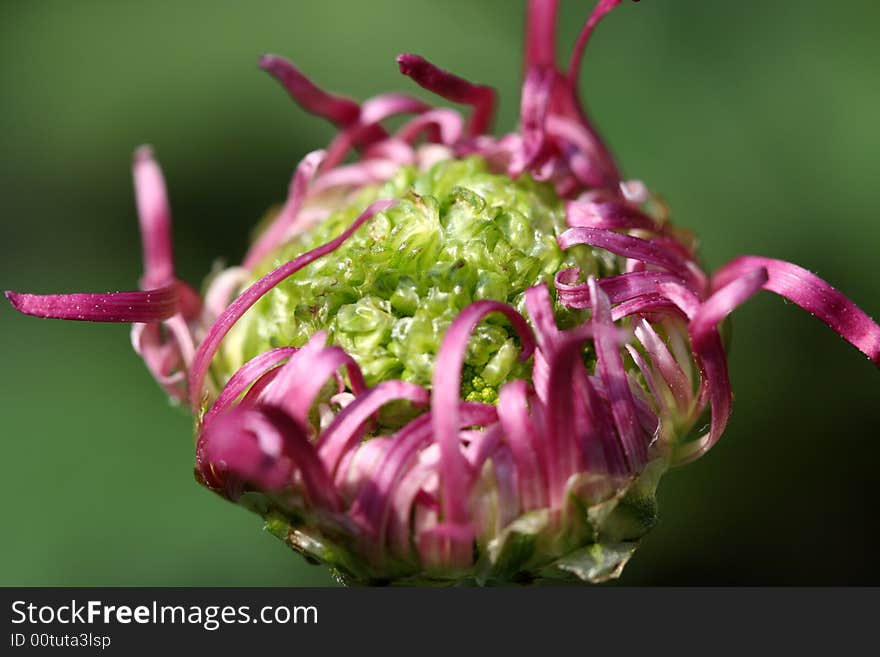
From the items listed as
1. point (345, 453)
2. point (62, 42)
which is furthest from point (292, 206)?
point (62, 42)

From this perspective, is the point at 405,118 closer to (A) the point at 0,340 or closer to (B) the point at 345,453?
(A) the point at 0,340

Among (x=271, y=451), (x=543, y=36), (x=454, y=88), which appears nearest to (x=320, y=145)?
(x=543, y=36)

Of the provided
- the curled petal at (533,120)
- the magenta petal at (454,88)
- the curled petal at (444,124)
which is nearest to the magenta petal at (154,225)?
the curled petal at (444,124)

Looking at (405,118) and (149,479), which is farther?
(405,118)

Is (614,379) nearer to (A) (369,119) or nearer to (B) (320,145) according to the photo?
(A) (369,119)

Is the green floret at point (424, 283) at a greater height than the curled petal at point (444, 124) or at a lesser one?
lesser

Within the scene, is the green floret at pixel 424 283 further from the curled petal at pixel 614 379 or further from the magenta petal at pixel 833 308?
the magenta petal at pixel 833 308
